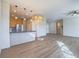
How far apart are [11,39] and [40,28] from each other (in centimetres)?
668

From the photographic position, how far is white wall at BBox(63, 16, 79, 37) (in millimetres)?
12716

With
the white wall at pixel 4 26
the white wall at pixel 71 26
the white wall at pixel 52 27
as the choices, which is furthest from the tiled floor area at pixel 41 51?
the white wall at pixel 52 27

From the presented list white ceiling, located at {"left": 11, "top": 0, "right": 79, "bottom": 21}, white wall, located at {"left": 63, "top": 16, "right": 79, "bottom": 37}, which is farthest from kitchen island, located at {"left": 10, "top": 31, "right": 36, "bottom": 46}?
white wall, located at {"left": 63, "top": 16, "right": 79, "bottom": 37}

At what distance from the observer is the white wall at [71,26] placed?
12716mm

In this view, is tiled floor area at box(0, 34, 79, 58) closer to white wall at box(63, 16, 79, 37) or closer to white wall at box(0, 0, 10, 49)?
white wall at box(0, 0, 10, 49)

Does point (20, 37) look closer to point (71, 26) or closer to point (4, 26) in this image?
point (4, 26)

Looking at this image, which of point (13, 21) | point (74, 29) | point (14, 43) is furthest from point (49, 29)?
point (14, 43)

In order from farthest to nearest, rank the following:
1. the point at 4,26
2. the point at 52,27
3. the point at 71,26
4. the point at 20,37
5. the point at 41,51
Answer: the point at 52,27 → the point at 71,26 → the point at 20,37 → the point at 4,26 → the point at 41,51

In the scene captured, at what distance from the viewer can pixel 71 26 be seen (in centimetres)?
1341

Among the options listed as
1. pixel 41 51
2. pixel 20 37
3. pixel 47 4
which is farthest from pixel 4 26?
pixel 47 4

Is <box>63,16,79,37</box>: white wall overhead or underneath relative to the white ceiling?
underneath

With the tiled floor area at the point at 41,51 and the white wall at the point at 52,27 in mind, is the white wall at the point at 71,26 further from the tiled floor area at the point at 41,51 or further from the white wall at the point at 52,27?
the tiled floor area at the point at 41,51

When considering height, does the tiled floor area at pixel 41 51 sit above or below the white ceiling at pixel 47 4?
below

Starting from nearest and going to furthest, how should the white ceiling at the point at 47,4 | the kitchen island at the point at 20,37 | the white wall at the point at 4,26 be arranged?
the white wall at the point at 4,26 → the white ceiling at the point at 47,4 → the kitchen island at the point at 20,37
